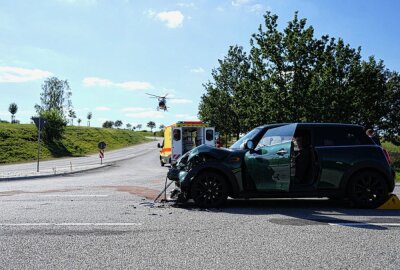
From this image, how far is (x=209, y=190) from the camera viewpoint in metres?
8.15

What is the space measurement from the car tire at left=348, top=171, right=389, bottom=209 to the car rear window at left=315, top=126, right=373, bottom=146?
0.70 m

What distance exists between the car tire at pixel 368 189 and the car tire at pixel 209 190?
2.70 meters

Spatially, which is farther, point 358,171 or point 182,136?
point 182,136

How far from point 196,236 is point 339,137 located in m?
4.36

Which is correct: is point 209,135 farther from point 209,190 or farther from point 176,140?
point 209,190

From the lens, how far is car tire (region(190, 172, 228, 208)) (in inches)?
318

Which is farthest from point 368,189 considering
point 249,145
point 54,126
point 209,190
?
point 54,126

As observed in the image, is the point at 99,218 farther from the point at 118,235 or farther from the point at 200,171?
the point at 200,171

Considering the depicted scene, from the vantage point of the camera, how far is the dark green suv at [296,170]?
7.98m

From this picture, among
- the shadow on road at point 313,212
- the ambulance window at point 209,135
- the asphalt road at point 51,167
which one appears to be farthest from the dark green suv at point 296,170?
the ambulance window at point 209,135

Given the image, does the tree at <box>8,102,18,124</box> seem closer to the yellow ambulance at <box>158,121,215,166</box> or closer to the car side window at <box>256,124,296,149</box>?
the yellow ambulance at <box>158,121,215,166</box>

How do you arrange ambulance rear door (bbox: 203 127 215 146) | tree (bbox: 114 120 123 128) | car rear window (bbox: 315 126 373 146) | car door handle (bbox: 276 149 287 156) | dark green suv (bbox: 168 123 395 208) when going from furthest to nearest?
tree (bbox: 114 120 123 128) → ambulance rear door (bbox: 203 127 215 146) → car rear window (bbox: 315 126 373 146) → dark green suv (bbox: 168 123 395 208) → car door handle (bbox: 276 149 287 156)

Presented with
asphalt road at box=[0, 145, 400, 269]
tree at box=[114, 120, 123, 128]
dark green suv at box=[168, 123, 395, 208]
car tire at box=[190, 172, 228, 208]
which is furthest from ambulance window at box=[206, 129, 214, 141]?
tree at box=[114, 120, 123, 128]

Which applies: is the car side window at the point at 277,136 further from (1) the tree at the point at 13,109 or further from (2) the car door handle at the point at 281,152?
(1) the tree at the point at 13,109
